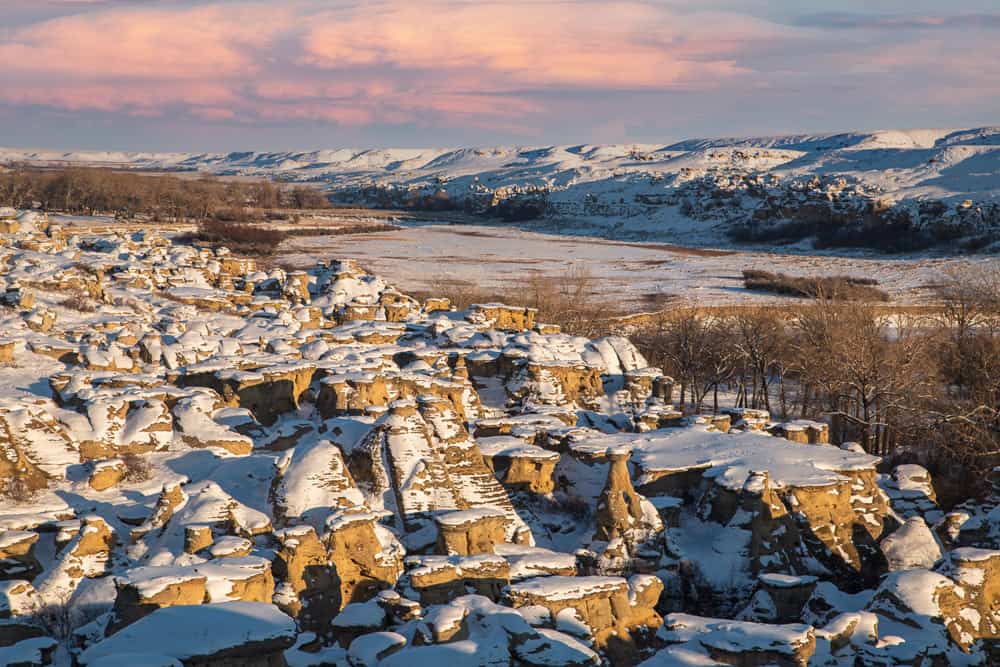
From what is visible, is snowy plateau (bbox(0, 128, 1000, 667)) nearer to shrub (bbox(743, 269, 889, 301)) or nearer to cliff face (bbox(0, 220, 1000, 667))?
cliff face (bbox(0, 220, 1000, 667))

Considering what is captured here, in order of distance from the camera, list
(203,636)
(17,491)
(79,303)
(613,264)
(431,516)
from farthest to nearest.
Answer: (613,264) < (79,303) < (17,491) < (431,516) < (203,636)

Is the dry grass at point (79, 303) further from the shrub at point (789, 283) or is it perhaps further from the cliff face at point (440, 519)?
the shrub at point (789, 283)

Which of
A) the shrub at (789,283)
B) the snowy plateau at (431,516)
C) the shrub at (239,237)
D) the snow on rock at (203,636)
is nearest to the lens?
the snow on rock at (203,636)

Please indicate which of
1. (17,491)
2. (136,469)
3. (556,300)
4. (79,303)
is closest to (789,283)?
(556,300)

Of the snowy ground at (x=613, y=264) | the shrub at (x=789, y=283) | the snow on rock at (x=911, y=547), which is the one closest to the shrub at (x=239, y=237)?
the snowy ground at (x=613, y=264)

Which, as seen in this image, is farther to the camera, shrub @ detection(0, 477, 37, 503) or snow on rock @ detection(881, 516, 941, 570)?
shrub @ detection(0, 477, 37, 503)

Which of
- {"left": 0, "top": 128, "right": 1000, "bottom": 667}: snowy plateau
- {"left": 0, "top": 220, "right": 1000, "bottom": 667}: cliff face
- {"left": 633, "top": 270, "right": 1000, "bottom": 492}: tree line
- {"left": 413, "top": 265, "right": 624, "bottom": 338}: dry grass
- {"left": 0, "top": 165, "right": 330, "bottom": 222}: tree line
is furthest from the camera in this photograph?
{"left": 0, "top": 165, "right": 330, "bottom": 222}: tree line

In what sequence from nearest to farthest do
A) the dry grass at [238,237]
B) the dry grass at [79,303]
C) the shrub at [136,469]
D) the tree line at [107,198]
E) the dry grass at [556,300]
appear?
the shrub at [136,469]
the dry grass at [79,303]
the dry grass at [556,300]
the dry grass at [238,237]
the tree line at [107,198]

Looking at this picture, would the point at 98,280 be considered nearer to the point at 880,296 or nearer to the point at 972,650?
the point at 972,650

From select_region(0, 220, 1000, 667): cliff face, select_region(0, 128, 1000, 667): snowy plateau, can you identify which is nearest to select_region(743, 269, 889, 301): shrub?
select_region(0, 128, 1000, 667): snowy plateau

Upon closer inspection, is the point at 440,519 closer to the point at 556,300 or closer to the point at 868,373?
the point at 868,373

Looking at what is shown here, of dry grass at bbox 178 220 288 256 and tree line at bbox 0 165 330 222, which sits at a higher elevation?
tree line at bbox 0 165 330 222

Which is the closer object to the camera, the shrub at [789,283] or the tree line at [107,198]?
the shrub at [789,283]

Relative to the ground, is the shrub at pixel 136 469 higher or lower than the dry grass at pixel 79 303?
lower
